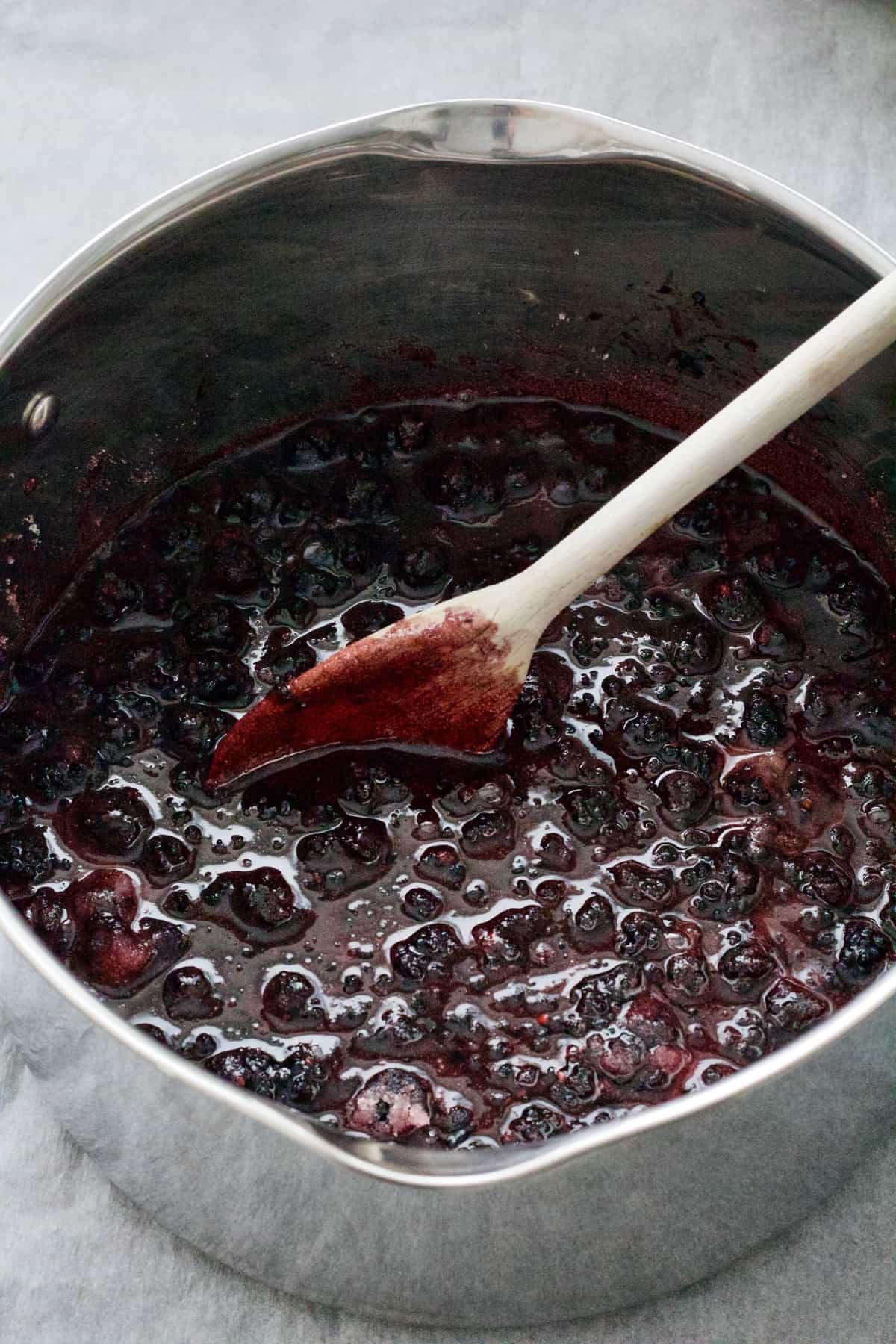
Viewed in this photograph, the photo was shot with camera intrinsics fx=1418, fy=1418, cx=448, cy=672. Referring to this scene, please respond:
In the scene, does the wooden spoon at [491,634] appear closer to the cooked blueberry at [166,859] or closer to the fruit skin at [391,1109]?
the cooked blueberry at [166,859]

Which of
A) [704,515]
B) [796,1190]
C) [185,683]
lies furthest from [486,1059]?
[704,515]

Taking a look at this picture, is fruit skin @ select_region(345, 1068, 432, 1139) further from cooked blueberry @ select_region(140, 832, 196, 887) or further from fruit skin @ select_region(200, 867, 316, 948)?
cooked blueberry @ select_region(140, 832, 196, 887)

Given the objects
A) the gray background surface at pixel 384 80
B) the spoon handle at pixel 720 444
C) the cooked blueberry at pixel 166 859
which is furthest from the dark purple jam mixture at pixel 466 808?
the gray background surface at pixel 384 80


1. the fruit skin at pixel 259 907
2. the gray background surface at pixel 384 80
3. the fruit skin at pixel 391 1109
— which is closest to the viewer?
the fruit skin at pixel 391 1109

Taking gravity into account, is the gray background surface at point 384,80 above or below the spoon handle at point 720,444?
above

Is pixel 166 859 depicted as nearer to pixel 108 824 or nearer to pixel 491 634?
pixel 108 824

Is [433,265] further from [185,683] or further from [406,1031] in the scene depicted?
[406,1031]

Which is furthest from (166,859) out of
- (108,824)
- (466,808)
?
(466,808)

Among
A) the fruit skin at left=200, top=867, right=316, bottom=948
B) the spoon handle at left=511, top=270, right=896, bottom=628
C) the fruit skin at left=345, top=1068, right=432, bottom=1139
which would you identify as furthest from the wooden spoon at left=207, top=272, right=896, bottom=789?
the fruit skin at left=345, top=1068, right=432, bottom=1139
